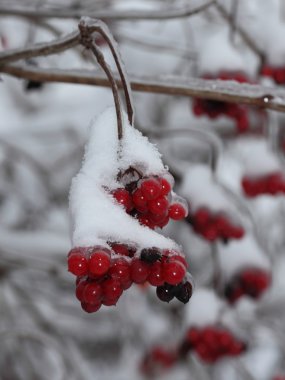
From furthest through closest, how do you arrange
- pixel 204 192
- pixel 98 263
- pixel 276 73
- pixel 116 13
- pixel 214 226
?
pixel 276 73, pixel 204 192, pixel 214 226, pixel 116 13, pixel 98 263

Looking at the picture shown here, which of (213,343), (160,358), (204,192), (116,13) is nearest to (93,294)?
(116,13)

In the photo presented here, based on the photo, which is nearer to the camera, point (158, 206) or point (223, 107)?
point (158, 206)

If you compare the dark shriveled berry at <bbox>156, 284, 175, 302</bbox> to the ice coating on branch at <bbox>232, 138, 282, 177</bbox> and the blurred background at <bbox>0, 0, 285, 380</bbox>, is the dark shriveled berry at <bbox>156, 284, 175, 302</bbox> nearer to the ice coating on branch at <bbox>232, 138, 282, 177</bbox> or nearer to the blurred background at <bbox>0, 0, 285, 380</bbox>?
the blurred background at <bbox>0, 0, 285, 380</bbox>

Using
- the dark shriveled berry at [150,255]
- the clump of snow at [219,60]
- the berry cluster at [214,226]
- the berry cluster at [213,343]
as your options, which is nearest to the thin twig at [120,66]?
the dark shriveled berry at [150,255]

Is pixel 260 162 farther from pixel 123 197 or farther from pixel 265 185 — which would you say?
pixel 123 197

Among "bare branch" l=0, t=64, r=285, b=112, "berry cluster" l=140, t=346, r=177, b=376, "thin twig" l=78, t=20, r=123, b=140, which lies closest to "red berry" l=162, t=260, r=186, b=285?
"thin twig" l=78, t=20, r=123, b=140

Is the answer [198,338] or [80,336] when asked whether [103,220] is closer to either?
[198,338]
